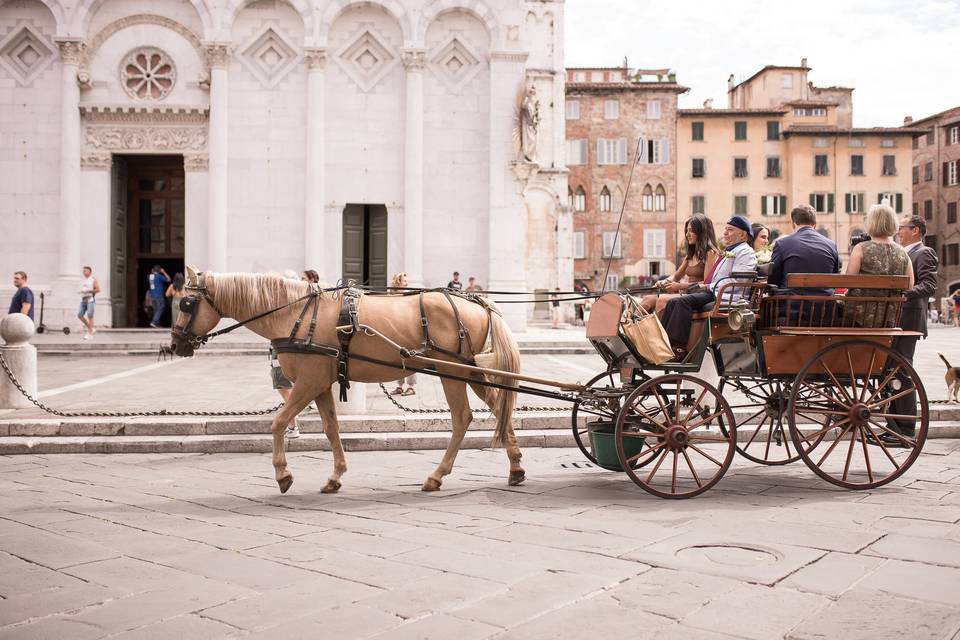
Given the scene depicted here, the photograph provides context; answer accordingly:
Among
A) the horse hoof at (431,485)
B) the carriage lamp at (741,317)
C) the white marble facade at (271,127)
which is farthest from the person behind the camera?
the white marble facade at (271,127)

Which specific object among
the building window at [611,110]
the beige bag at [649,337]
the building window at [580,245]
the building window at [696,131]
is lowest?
the beige bag at [649,337]

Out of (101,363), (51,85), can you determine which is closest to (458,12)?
(51,85)

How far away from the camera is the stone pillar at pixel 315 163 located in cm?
2362

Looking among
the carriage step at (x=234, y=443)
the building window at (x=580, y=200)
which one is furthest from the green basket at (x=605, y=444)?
the building window at (x=580, y=200)

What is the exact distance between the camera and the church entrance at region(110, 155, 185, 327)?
25.0 metres

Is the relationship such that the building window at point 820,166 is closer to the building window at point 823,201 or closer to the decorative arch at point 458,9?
the building window at point 823,201

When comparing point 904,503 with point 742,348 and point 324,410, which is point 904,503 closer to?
point 742,348

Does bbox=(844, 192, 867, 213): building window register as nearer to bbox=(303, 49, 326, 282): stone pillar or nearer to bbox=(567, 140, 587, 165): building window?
bbox=(567, 140, 587, 165): building window

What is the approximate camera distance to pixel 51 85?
23.3 m

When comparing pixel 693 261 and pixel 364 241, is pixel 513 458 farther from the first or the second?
pixel 364 241

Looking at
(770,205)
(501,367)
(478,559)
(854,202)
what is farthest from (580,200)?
(478,559)

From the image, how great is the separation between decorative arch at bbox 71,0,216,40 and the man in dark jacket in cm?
1998

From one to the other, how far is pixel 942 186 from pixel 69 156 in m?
54.4

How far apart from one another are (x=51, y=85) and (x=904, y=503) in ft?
77.5
